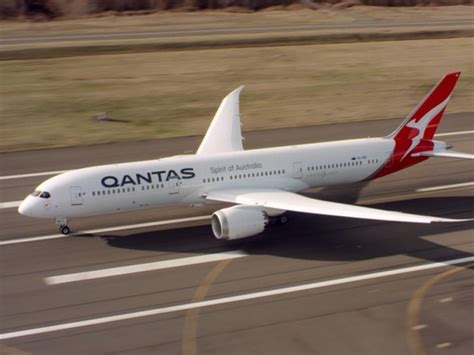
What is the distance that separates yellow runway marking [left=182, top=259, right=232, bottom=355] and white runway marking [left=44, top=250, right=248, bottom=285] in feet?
2.36

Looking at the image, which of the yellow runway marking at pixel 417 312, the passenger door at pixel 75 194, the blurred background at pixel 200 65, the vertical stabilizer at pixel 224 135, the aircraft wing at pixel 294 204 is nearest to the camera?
the yellow runway marking at pixel 417 312

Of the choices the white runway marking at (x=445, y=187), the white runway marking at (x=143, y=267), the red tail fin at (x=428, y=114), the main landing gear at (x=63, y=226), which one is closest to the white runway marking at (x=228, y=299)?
the white runway marking at (x=143, y=267)

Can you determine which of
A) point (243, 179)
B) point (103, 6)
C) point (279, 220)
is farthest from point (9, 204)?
point (103, 6)

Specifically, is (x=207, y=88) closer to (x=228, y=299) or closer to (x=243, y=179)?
(x=243, y=179)

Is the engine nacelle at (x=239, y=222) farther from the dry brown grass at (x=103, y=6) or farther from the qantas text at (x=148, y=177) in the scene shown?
the dry brown grass at (x=103, y=6)

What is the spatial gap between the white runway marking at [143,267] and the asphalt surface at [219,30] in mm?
61427

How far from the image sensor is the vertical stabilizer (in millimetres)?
43312

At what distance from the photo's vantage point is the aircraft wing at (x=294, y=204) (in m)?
34.0

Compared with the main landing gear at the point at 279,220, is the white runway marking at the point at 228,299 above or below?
below

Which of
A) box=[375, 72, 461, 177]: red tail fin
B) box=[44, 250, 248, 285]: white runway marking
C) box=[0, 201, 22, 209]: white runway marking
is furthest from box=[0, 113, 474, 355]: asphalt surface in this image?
box=[375, 72, 461, 177]: red tail fin

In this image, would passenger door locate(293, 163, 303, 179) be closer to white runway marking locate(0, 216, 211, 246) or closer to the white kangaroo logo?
white runway marking locate(0, 216, 211, 246)

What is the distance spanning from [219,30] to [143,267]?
6982cm

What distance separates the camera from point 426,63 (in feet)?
260

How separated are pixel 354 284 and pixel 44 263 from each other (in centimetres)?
1441
